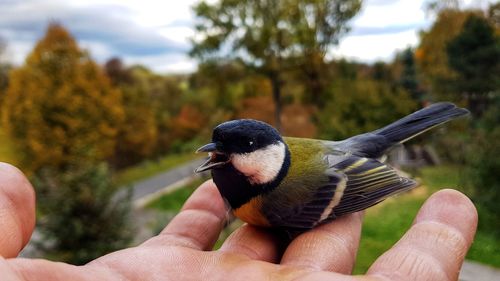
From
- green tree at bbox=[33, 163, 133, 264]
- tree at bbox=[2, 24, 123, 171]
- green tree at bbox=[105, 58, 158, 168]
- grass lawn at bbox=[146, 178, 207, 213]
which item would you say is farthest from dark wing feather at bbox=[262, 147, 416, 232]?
green tree at bbox=[105, 58, 158, 168]

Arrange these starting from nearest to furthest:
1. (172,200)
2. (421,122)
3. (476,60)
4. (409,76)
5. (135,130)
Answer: (421,122)
(409,76)
(476,60)
(172,200)
(135,130)

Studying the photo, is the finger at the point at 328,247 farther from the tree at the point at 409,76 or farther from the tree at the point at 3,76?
the tree at the point at 3,76

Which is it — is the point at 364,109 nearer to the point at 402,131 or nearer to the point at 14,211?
the point at 402,131

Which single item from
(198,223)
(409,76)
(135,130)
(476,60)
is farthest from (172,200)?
(198,223)

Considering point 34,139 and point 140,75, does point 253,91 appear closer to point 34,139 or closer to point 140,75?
point 34,139

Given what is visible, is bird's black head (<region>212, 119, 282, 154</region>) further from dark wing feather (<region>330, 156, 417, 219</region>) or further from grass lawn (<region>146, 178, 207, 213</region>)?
grass lawn (<region>146, 178, 207, 213</region>)

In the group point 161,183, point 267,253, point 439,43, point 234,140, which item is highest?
point 439,43

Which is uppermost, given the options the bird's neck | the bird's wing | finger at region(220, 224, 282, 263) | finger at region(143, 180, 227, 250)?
the bird's neck

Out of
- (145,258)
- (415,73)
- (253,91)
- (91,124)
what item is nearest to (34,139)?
(91,124)
